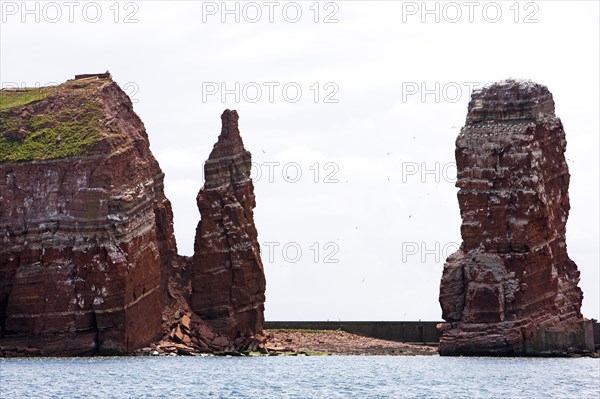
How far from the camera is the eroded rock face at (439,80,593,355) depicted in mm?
122750

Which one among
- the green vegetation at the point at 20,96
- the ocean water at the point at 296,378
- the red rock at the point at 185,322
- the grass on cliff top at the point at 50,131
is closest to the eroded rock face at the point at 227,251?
the red rock at the point at 185,322

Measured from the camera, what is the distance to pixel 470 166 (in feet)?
414

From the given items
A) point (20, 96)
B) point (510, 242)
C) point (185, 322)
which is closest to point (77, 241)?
point (185, 322)

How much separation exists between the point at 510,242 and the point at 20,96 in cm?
4025

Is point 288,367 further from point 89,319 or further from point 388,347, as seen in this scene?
point 388,347

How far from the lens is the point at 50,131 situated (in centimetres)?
12750

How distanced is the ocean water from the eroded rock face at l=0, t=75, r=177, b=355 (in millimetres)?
3991

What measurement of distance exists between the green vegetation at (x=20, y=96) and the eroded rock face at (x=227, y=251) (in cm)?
1385

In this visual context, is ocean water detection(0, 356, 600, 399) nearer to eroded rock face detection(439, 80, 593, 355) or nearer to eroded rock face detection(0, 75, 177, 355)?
eroded rock face detection(439, 80, 593, 355)

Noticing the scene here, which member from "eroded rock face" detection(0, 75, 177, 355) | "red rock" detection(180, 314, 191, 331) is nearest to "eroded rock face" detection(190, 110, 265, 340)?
"red rock" detection(180, 314, 191, 331)

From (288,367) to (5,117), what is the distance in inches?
1263

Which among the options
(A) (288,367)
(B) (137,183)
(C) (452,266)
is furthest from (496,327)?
(B) (137,183)

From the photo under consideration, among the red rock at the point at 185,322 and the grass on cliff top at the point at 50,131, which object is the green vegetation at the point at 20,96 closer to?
the grass on cliff top at the point at 50,131

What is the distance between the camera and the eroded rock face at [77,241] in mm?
120625
